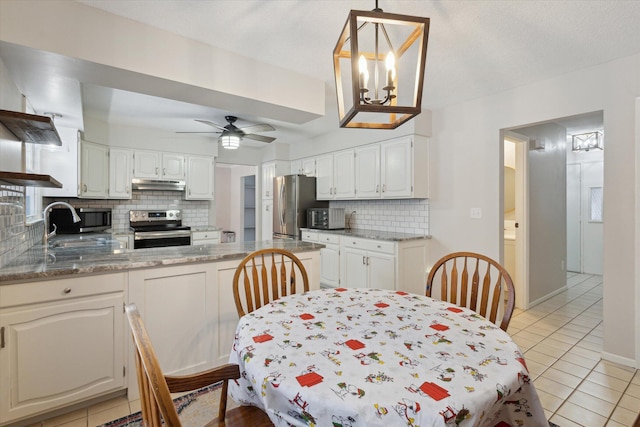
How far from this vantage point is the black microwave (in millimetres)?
3791

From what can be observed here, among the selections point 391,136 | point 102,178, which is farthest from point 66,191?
point 391,136

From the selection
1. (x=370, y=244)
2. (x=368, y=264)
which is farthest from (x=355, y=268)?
(x=370, y=244)

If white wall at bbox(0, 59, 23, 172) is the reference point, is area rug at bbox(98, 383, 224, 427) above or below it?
below

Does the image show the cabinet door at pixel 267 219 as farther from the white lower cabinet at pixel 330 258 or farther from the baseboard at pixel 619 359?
the baseboard at pixel 619 359

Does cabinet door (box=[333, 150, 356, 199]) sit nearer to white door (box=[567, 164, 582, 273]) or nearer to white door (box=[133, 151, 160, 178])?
white door (box=[133, 151, 160, 178])

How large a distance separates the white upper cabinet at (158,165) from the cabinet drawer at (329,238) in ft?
7.86

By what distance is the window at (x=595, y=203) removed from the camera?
5.39m

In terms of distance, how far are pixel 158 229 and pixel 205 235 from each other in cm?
70

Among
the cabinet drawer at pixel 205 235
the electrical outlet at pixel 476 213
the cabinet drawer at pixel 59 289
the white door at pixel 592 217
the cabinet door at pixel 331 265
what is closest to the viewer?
the cabinet drawer at pixel 59 289

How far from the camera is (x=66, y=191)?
3666mm

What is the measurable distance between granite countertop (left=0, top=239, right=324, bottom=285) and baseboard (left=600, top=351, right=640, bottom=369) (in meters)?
2.54

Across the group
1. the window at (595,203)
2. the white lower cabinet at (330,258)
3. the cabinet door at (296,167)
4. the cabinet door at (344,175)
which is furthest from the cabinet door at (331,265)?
the window at (595,203)

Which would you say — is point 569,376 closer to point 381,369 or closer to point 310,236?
point 381,369

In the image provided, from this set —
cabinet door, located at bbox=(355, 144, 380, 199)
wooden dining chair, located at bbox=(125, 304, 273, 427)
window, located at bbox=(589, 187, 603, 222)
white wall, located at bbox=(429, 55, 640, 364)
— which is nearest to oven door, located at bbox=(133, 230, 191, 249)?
cabinet door, located at bbox=(355, 144, 380, 199)
